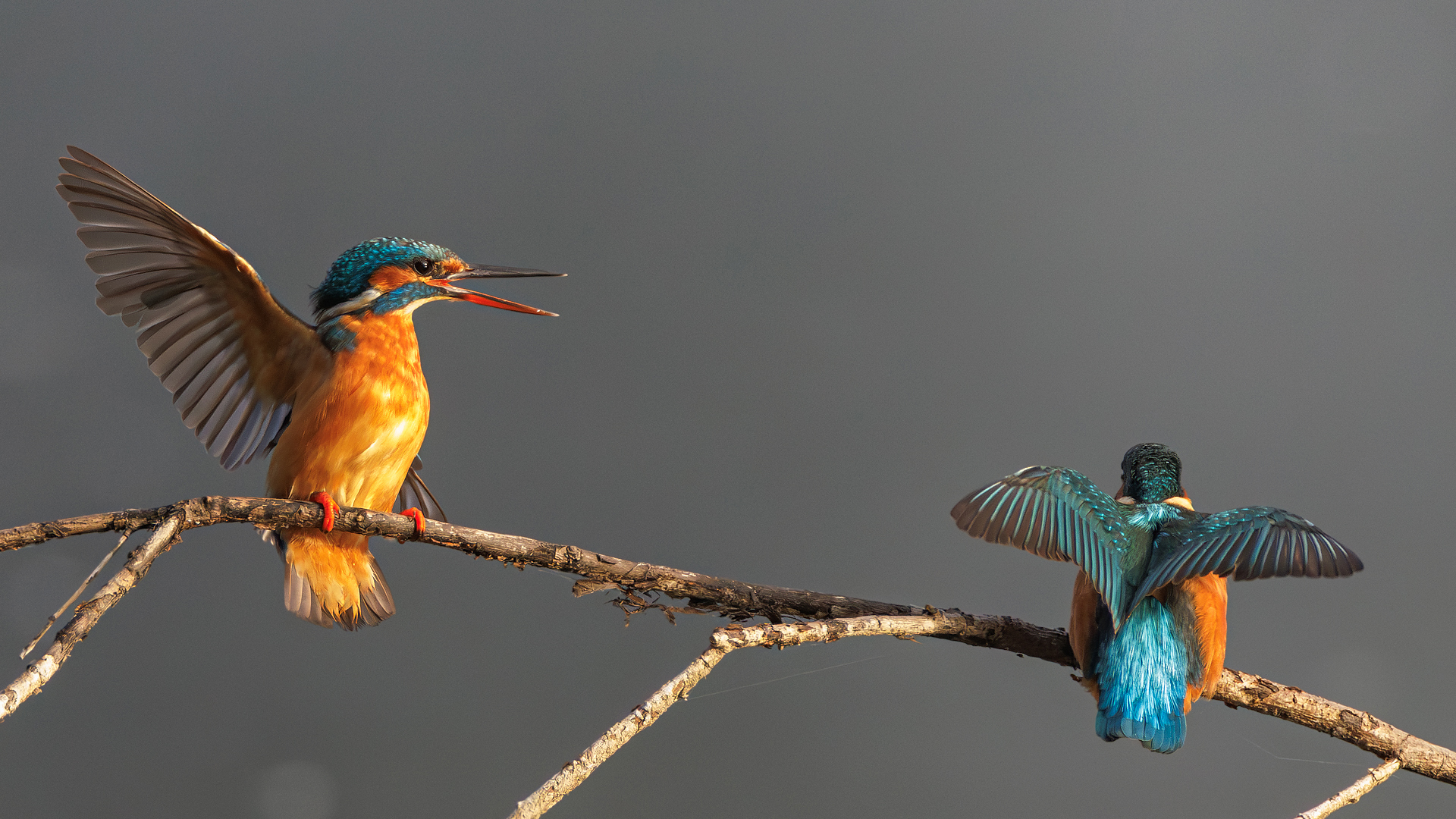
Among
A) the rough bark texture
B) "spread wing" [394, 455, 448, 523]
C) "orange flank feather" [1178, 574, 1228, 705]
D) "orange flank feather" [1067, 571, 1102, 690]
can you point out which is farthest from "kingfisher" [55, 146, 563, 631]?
the rough bark texture

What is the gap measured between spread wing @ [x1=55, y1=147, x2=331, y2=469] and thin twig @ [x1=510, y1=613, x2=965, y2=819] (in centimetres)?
88

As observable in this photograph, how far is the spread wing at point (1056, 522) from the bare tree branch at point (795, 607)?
0.68ft

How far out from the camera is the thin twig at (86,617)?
116 cm

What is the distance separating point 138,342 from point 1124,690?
1.74 m

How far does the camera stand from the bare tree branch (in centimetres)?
161

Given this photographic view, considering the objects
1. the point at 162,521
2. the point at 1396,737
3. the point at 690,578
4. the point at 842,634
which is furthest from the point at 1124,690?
the point at 162,521

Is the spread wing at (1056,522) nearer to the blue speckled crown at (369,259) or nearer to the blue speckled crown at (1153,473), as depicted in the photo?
the blue speckled crown at (1153,473)

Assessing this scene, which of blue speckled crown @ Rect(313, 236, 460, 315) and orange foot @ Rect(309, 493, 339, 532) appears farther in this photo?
blue speckled crown @ Rect(313, 236, 460, 315)

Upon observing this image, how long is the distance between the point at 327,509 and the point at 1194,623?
144cm

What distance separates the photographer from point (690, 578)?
171cm

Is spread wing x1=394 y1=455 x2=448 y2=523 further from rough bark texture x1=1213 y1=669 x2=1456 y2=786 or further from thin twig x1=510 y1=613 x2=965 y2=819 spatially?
rough bark texture x1=1213 y1=669 x2=1456 y2=786

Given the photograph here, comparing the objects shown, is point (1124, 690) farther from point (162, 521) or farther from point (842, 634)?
point (162, 521)

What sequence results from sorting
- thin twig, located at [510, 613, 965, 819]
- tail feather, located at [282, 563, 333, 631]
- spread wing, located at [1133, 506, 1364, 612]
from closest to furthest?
thin twig, located at [510, 613, 965, 819], spread wing, located at [1133, 506, 1364, 612], tail feather, located at [282, 563, 333, 631]

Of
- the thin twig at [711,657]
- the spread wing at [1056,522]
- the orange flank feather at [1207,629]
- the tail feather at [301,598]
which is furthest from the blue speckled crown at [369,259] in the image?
the orange flank feather at [1207,629]
